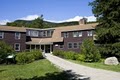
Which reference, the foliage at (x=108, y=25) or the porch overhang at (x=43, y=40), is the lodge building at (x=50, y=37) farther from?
the foliage at (x=108, y=25)

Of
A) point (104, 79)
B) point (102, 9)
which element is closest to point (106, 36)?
point (102, 9)

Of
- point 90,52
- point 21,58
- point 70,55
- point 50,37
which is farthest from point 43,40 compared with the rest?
point 90,52

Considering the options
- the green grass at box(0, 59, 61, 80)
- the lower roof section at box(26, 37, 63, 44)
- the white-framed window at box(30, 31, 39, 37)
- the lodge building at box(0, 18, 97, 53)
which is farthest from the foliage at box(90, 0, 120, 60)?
the white-framed window at box(30, 31, 39, 37)

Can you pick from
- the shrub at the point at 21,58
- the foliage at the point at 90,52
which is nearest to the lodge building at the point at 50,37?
the foliage at the point at 90,52

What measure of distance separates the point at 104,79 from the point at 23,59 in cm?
1974

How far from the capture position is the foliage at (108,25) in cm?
3378

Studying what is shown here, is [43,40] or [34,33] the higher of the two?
[34,33]

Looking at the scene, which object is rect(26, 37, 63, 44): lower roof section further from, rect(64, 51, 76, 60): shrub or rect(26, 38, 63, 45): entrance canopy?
rect(64, 51, 76, 60): shrub

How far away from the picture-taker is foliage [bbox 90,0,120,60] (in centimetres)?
3378

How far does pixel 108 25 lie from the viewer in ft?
116

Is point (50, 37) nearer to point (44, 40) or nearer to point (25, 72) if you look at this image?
point (44, 40)

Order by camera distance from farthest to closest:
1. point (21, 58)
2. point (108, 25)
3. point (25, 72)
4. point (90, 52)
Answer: point (108, 25), point (21, 58), point (90, 52), point (25, 72)

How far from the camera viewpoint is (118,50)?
33875 mm

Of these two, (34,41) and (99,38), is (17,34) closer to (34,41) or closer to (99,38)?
(34,41)
